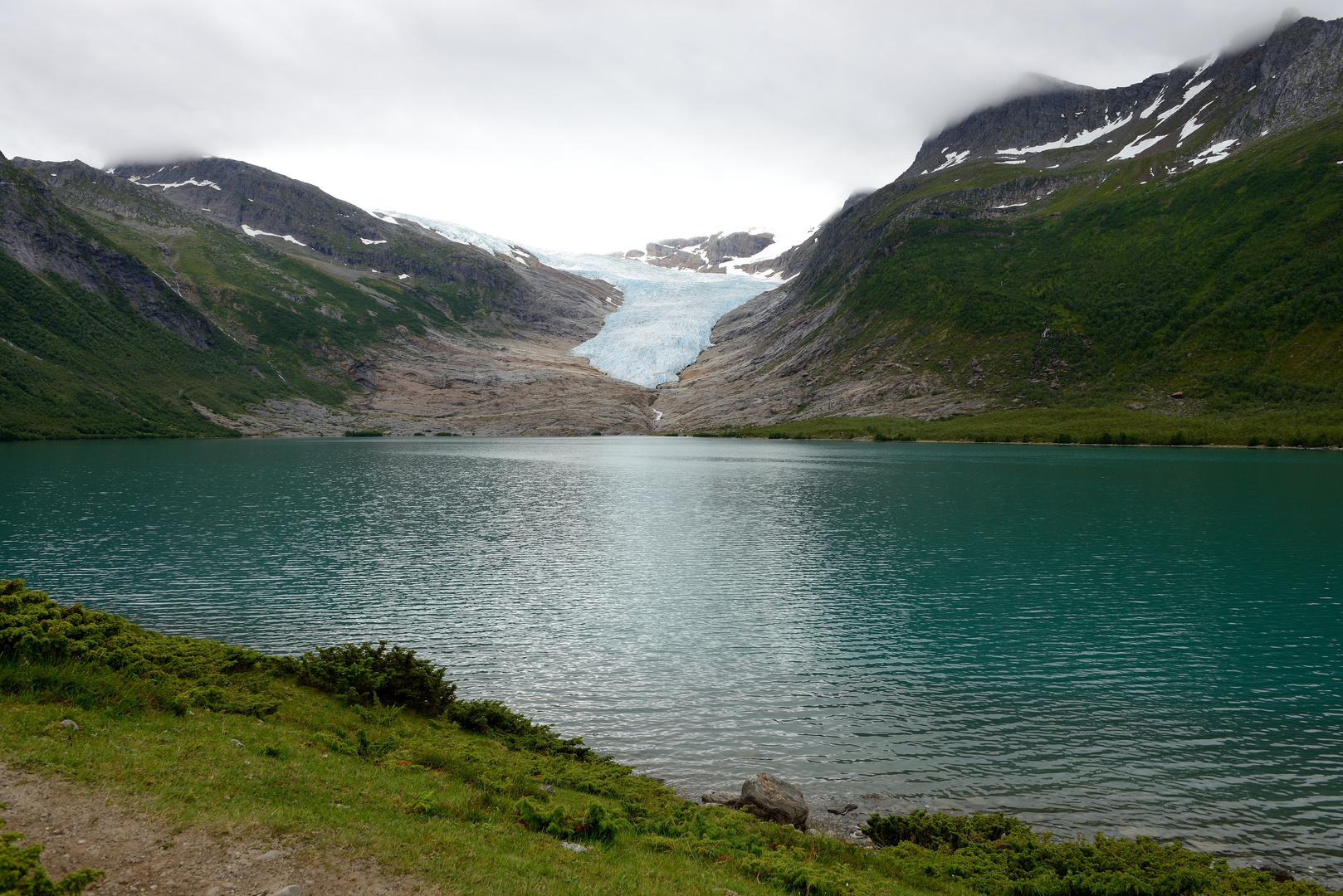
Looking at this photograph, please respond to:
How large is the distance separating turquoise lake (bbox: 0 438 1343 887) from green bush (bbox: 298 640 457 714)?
393 cm

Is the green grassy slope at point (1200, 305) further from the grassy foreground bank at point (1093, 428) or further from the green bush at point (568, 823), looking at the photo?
the green bush at point (568, 823)

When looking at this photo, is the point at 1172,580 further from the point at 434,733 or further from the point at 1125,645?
the point at 434,733

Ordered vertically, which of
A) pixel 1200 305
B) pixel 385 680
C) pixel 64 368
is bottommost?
pixel 385 680

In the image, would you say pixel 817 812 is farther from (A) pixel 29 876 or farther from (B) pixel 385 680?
(A) pixel 29 876

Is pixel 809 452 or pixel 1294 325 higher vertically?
pixel 1294 325

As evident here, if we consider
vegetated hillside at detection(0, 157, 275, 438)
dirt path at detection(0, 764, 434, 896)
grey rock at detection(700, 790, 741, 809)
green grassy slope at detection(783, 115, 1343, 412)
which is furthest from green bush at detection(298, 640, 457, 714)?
vegetated hillside at detection(0, 157, 275, 438)

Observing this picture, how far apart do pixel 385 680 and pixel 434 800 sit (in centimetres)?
812

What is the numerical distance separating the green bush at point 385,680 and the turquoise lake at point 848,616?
3.93 m

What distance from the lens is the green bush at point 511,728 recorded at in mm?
19203

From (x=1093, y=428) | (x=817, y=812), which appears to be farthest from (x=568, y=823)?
(x=1093, y=428)

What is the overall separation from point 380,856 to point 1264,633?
37.5 metres

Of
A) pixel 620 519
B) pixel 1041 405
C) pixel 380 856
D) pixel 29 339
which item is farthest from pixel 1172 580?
pixel 29 339

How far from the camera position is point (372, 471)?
327 feet

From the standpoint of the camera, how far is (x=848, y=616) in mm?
34500
